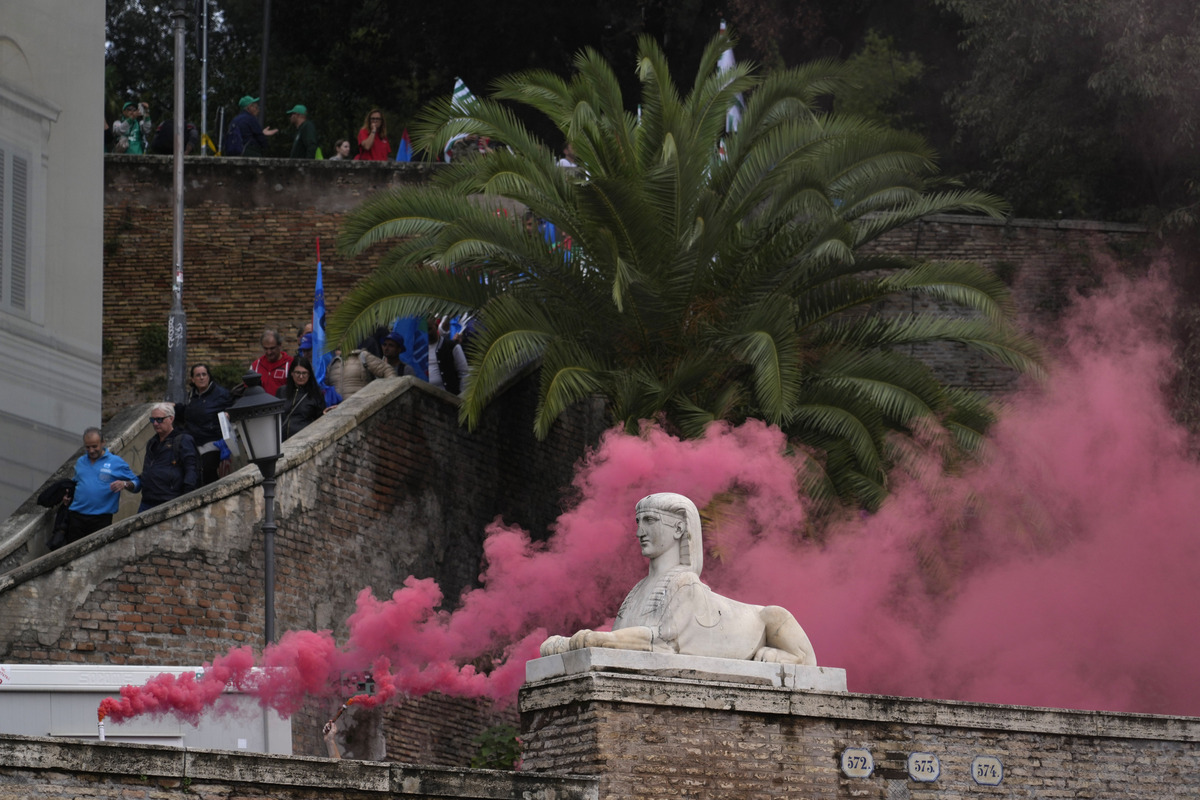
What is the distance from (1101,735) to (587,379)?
739 cm

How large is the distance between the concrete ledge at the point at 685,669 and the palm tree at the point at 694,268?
685 centimetres

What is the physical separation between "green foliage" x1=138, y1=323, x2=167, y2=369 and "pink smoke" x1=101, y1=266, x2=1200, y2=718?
7.62 metres

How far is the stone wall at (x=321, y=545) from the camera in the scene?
1512 cm

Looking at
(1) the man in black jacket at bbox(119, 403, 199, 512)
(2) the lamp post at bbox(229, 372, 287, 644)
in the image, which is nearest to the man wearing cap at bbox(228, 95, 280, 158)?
(1) the man in black jacket at bbox(119, 403, 199, 512)

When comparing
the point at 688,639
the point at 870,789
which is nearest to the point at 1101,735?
the point at 870,789

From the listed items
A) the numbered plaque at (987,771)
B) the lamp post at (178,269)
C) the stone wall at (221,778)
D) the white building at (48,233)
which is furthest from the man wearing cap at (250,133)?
the stone wall at (221,778)

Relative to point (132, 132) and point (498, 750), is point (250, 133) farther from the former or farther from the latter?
point (498, 750)

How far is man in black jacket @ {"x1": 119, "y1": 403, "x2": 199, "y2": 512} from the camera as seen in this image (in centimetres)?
1599

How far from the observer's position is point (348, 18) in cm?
3275

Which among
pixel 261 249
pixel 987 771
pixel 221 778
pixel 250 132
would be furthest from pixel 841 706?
pixel 250 132

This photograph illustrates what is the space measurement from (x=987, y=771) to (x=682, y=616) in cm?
225

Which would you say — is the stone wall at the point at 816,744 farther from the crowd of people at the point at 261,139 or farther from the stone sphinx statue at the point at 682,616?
the crowd of people at the point at 261,139

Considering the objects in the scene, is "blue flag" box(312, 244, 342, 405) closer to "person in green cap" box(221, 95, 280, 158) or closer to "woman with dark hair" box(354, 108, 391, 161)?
"woman with dark hair" box(354, 108, 391, 161)

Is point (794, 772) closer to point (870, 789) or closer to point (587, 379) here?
point (870, 789)
